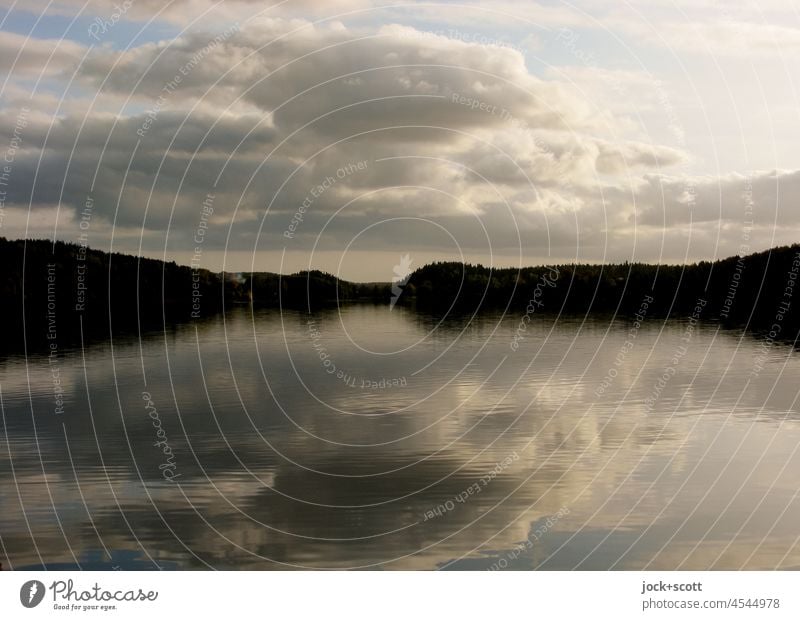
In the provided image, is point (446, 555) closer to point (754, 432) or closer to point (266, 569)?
point (266, 569)

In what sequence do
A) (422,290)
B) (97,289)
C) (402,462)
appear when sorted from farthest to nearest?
(97,289), (422,290), (402,462)

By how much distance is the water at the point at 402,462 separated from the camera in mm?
28234

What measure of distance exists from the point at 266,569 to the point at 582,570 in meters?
8.43

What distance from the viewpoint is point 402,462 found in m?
37.9

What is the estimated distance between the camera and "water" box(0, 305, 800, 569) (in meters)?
28.2

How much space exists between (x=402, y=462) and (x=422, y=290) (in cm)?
7836

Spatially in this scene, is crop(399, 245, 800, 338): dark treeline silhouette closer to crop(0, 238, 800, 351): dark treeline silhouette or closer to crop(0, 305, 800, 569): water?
crop(0, 238, 800, 351): dark treeline silhouette

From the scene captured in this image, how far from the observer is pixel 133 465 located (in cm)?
3753

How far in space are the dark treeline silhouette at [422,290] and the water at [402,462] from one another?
40.9m

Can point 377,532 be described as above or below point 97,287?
below

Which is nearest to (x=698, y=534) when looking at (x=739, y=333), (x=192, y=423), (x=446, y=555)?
(x=446, y=555)

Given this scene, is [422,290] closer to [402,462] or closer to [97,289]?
[97,289]

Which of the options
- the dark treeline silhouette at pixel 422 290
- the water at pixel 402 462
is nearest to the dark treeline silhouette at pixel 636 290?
the dark treeline silhouette at pixel 422 290

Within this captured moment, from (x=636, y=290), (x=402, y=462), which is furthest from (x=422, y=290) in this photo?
(x=402, y=462)
